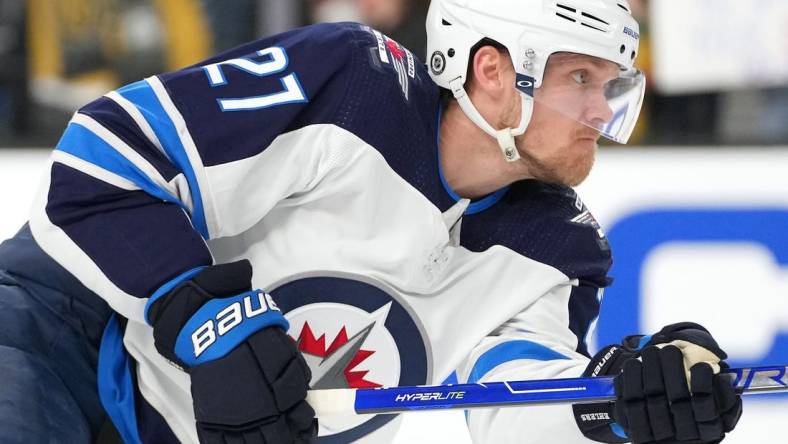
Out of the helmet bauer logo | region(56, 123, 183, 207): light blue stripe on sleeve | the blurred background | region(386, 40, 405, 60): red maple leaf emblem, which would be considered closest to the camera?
region(56, 123, 183, 207): light blue stripe on sleeve

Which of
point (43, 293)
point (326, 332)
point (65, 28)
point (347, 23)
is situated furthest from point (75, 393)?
point (65, 28)

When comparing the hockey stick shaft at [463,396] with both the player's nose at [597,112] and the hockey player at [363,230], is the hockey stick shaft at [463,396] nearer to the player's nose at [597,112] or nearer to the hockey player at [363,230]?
the hockey player at [363,230]

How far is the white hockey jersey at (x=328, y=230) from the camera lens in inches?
74.0

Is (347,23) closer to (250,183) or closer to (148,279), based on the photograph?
(250,183)

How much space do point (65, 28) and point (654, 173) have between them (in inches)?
73.5

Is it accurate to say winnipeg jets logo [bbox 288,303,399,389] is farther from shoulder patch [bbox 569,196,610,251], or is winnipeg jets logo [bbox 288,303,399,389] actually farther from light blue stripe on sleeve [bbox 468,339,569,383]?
shoulder patch [bbox 569,196,610,251]

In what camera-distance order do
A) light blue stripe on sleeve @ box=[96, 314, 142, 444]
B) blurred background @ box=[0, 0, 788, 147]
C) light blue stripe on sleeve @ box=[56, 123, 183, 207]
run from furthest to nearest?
blurred background @ box=[0, 0, 788, 147]
light blue stripe on sleeve @ box=[96, 314, 142, 444]
light blue stripe on sleeve @ box=[56, 123, 183, 207]

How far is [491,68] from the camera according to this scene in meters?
2.25

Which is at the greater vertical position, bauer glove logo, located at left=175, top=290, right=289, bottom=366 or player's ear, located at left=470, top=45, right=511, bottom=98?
player's ear, located at left=470, top=45, right=511, bottom=98

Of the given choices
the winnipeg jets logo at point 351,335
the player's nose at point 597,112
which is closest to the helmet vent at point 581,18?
the player's nose at point 597,112

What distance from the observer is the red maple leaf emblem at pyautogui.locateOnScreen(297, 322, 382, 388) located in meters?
2.18

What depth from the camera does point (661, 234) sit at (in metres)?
3.43

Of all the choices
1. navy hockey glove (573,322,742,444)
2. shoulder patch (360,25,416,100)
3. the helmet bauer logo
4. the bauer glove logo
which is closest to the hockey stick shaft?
navy hockey glove (573,322,742,444)

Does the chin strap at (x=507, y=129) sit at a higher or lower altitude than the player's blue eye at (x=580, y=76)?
lower
